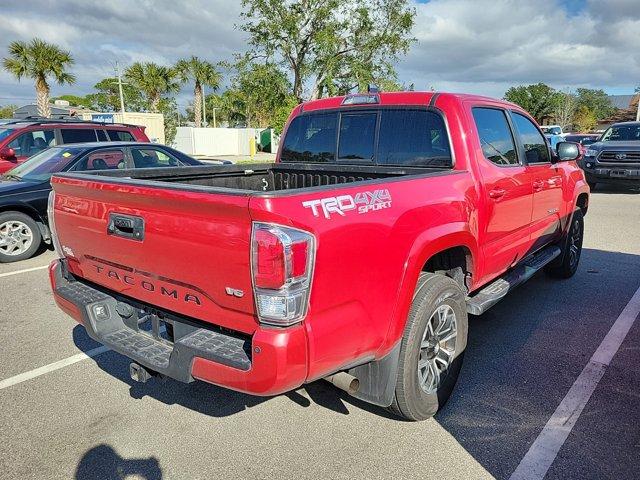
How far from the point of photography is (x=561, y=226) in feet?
17.6

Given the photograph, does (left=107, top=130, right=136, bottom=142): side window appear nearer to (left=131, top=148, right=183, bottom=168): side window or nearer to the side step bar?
(left=131, top=148, right=183, bottom=168): side window

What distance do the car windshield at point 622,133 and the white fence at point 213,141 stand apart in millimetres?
28939

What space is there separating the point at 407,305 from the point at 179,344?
1.22 m

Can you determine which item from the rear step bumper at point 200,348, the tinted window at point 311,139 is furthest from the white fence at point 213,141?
the rear step bumper at point 200,348

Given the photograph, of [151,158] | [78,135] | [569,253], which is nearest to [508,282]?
[569,253]

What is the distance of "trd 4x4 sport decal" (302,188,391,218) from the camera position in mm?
2172

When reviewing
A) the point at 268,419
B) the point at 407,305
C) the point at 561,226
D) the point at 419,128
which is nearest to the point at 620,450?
the point at 407,305

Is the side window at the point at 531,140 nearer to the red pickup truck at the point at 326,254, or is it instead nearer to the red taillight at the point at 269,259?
the red pickup truck at the point at 326,254

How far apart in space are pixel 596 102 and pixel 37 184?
8680cm

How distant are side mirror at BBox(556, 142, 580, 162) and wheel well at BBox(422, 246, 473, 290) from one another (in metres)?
2.20

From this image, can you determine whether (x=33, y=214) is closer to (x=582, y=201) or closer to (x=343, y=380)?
(x=343, y=380)

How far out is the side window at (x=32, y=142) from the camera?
939 cm

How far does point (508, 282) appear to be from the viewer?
4176mm

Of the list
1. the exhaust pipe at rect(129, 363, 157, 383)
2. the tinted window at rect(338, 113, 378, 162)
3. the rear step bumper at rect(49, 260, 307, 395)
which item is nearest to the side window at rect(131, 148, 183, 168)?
the tinted window at rect(338, 113, 378, 162)
